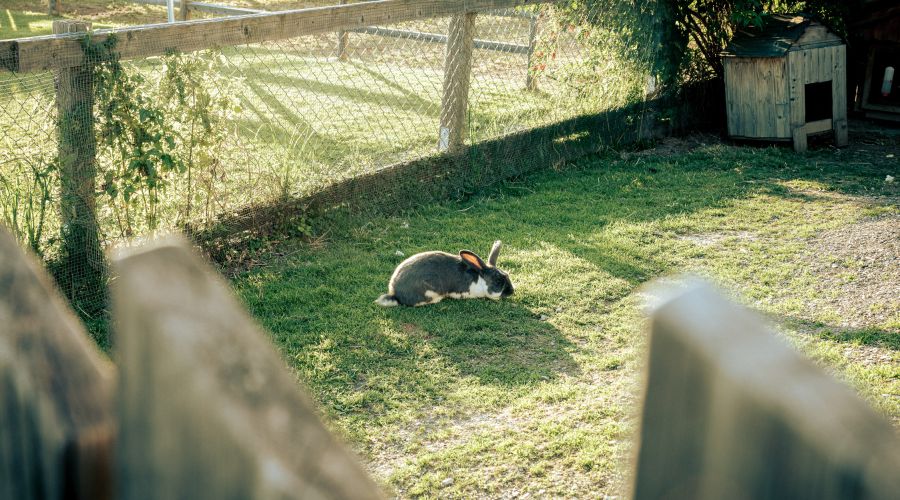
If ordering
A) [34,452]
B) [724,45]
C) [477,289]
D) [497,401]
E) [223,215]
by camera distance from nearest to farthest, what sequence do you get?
[34,452] < [497,401] < [477,289] < [223,215] < [724,45]

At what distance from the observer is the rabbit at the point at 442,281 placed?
5.77 m

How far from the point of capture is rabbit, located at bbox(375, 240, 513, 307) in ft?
18.9

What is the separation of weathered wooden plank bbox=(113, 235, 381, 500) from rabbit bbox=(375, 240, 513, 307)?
16.4ft

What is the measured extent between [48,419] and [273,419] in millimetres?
267

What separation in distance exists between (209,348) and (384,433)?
379 centimetres

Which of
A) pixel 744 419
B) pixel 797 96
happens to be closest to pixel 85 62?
pixel 744 419

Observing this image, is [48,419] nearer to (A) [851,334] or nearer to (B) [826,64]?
(A) [851,334]

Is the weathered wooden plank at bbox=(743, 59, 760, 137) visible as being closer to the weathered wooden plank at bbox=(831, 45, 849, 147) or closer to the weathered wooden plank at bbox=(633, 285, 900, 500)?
the weathered wooden plank at bbox=(831, 45, 849, 147)

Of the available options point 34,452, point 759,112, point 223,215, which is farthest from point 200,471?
point 759,112

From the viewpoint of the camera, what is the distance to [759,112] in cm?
1028

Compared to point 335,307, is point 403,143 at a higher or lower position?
higher

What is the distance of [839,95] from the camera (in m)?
10.5

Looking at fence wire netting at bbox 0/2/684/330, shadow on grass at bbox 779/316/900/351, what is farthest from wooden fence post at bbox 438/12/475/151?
shadow on grass at bbox 779/316/900/351

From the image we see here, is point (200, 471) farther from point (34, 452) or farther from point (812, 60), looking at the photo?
point (812, 60)
